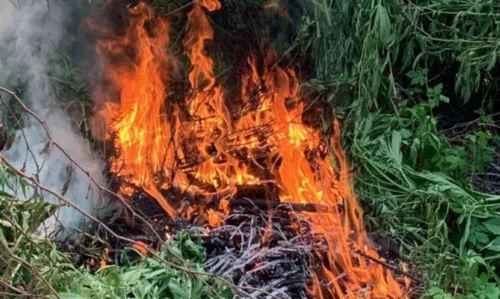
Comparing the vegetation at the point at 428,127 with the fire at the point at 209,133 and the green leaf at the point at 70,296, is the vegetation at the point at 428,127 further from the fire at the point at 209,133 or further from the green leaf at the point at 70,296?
the green leaf at the point at 70,296

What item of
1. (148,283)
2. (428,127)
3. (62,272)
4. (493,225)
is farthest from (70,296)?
(428,127)

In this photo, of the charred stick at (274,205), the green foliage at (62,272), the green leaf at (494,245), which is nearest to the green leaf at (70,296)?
the green foliage at (62,272)

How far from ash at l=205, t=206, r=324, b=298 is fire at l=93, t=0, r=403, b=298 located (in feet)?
0.26

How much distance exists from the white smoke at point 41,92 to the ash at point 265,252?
1.92 ft

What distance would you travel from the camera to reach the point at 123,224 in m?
2.55

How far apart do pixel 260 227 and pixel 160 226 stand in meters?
0.40

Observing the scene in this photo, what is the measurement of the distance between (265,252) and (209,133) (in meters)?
0.96

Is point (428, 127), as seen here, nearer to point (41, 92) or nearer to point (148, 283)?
point (148, 283)

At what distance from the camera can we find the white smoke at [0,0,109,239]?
105 inches

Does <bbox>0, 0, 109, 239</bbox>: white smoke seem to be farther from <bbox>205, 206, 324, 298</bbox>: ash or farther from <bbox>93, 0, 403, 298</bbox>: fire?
<bbox>205, 206, 324, 298</bbox>: ash

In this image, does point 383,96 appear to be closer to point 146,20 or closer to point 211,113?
point 211,113

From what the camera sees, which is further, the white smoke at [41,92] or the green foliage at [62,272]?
the white smoke at [41,92]

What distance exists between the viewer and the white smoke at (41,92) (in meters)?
2.66

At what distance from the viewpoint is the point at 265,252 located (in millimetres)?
2316
